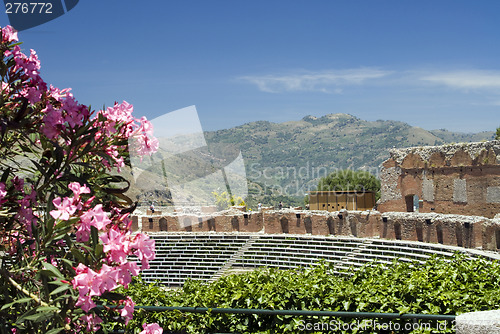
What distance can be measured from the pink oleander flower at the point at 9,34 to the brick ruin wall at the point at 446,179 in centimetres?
2162

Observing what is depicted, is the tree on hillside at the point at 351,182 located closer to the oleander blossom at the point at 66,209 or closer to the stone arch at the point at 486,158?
the stone arch at the point at 486,158

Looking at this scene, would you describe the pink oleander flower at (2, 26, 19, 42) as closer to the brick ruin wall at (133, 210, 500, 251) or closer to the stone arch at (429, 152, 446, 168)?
the brick ruin wall at (133, 210, 500, 251)

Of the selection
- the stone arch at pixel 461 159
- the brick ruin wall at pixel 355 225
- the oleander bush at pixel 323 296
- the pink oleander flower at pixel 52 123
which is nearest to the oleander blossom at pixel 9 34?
the pink oleander flower at pixel 52 123

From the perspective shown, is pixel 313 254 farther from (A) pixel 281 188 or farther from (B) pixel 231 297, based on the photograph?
(A) pixel 281 188

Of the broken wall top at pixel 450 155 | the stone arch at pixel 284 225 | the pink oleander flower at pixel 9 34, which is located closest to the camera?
the pink oleander flower at pixel 9 34

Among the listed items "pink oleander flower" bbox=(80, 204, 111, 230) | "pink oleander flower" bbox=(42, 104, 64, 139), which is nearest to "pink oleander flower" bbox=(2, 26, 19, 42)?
"pink oleander flower" bbox=(42, 104, 64, 139)

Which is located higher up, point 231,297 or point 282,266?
point 231,297

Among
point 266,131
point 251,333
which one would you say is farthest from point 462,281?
point 266,131

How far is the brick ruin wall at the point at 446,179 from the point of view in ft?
70.5

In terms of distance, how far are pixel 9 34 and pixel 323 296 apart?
371 centimetres

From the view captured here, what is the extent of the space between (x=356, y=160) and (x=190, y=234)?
405ft

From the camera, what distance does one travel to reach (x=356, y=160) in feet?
470

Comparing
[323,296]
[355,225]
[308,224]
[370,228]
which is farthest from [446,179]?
[323,296]

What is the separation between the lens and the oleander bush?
4684mm
